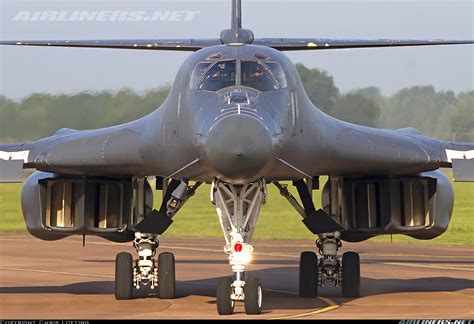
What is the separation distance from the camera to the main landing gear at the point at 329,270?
62.7 feet

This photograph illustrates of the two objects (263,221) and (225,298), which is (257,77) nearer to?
(225,298)

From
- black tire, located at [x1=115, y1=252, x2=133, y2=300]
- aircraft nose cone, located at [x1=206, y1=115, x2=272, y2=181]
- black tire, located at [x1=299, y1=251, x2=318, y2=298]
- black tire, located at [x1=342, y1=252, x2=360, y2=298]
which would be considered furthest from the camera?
black tire, located at [x1=342, y1=252, x2=360, y2=298]

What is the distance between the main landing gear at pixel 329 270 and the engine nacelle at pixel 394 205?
58 centimetres

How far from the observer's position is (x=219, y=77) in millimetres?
16125

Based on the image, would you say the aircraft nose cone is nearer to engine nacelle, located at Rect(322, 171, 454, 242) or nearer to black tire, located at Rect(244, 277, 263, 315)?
black tire, located at Rect(244, 277, 263, 315)

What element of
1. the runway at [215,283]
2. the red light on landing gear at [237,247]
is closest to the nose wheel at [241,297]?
the runway at [215,283]

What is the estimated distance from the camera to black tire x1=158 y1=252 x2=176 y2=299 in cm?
1864

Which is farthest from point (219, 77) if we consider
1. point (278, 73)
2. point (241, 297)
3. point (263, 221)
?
point (263, 221)

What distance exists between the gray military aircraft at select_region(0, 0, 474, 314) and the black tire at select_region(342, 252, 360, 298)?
0.05ft

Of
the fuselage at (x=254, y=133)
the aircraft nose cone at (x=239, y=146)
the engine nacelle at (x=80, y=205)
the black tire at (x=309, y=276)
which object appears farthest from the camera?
the engine nacelle at (x=80, y=205)

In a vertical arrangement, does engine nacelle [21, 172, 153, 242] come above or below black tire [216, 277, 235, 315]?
above

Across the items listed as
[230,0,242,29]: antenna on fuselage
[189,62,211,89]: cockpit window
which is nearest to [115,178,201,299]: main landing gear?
[189,62,211,89]: cockpit window

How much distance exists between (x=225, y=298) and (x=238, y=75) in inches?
116

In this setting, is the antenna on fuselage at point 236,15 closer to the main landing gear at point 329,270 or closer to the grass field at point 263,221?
the main landing gear at point 329,270
